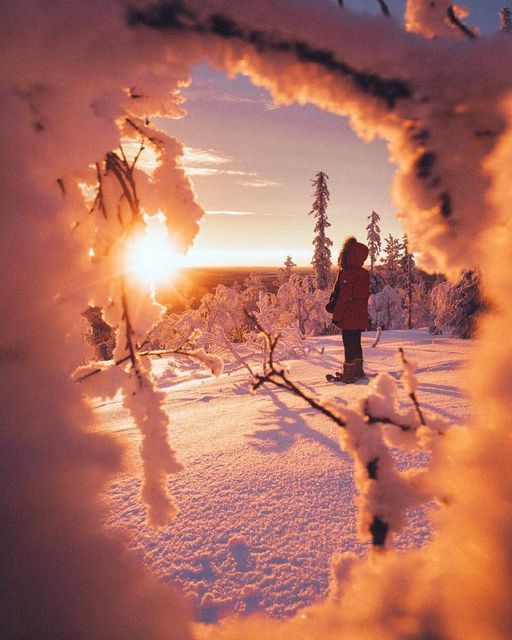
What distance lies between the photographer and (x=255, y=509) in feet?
5.70

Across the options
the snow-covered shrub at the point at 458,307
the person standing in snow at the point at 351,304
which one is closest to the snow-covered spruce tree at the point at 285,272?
the snow-covered shrub at the point at 458,307

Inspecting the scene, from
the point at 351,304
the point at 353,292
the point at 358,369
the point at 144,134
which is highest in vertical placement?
the point at 144,134

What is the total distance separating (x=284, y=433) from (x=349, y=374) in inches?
83.3

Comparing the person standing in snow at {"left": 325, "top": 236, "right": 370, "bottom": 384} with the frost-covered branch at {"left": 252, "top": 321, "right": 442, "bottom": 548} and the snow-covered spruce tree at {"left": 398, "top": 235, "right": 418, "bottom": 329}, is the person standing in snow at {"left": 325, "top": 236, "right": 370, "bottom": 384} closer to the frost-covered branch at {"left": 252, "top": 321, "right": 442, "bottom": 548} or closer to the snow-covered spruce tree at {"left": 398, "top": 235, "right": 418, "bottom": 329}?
the frost-covered branch at {"left": 252, "top": 321, "right": 442, "bottom": 548}

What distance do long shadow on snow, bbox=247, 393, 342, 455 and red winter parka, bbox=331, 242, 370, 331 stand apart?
68.3 inches

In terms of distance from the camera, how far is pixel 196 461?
2.29 m

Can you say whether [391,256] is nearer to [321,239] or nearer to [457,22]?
[321,239]

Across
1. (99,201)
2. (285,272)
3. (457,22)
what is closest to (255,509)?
(99,201)

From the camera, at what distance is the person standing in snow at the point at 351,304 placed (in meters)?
4.38

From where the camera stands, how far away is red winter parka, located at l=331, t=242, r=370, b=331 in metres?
4.33

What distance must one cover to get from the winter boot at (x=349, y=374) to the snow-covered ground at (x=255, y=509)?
1198mm

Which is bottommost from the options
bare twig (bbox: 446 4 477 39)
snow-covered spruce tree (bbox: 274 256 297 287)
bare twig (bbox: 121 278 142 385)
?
bare twig (bbox: 121 278 142 385)

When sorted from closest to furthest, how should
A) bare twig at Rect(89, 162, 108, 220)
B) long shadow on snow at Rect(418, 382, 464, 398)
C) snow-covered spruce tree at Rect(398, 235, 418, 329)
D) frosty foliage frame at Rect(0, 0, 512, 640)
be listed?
frosty foliage frame at Rect(0, 0, 512, 640) → bare twig at Rect(89, 162, 108, 220) → long shadow on snow at Rect(418, 382, 464, 398) → snow-covered spruce tree at Rect(398, 235, 418, 329)

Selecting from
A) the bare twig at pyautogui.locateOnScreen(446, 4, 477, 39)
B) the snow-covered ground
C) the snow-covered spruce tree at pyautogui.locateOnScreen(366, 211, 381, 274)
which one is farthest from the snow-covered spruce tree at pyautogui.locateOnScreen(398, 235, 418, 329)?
the bare twig at pyautogui.locateOnScreen(446, 4, 477, 39)
